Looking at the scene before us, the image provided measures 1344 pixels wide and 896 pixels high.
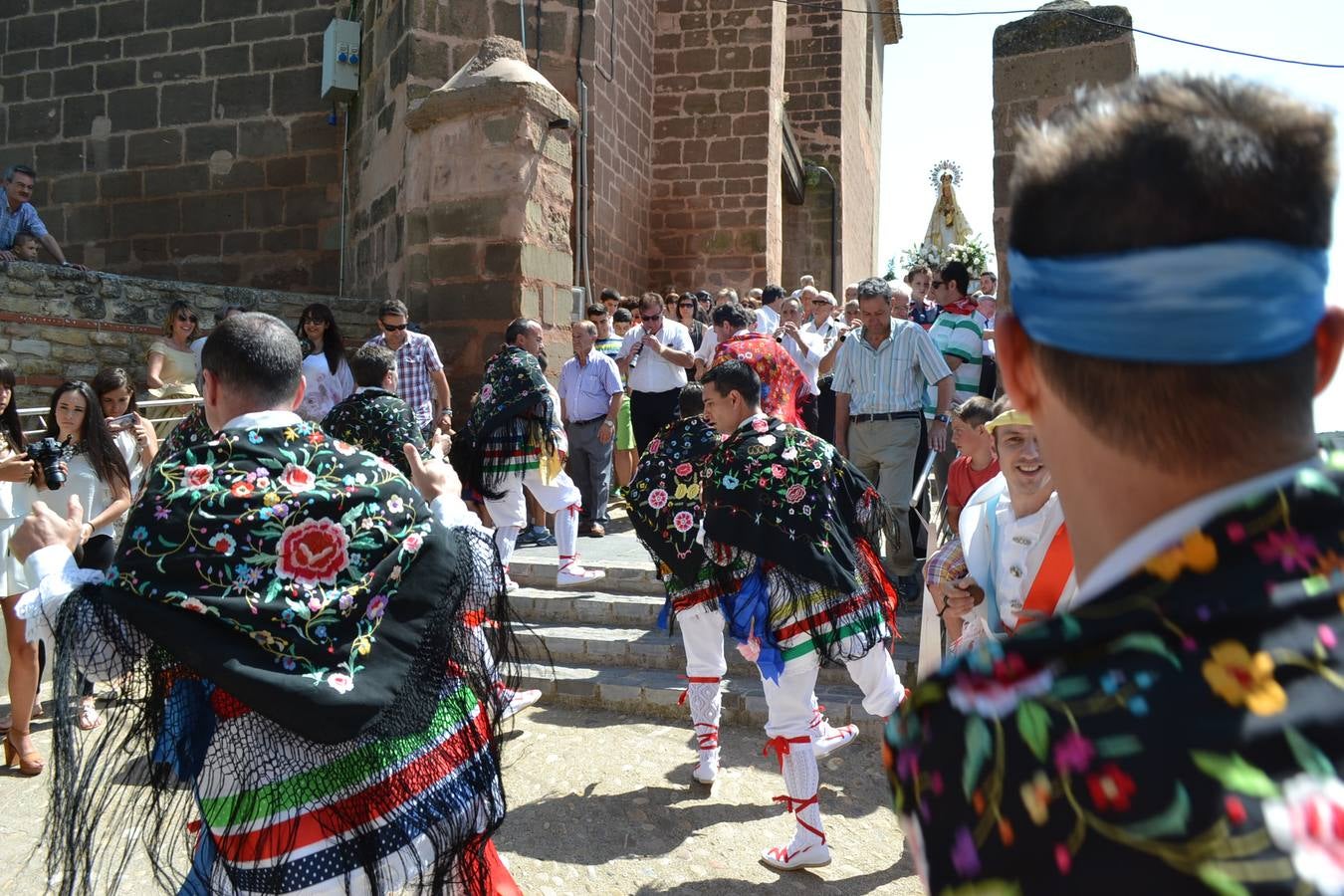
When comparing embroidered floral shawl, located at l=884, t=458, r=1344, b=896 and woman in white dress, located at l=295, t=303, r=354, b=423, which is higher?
woman in white dress, located at l=295, t=303, r=354, b=423

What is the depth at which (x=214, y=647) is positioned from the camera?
217cm

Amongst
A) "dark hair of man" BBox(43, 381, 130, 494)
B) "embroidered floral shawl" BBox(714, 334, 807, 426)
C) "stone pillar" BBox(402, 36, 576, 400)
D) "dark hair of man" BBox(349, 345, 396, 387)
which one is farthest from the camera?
"stone pillar" BBox(402, 36, 576, 400)

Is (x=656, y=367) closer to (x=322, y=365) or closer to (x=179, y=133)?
(x=322, y=365)

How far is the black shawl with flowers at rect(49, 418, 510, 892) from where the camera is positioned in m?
2.20

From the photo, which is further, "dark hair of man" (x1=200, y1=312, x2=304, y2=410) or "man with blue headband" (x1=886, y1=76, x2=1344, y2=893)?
"dark hair of man" (x1=200, y1=312, x2=304, y2=410)

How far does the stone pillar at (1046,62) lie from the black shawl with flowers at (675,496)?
8.06 feet

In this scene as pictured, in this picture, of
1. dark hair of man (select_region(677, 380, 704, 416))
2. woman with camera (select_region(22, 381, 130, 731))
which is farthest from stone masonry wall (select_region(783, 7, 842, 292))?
woman with camera (select_region(22, 381, 130, 731))

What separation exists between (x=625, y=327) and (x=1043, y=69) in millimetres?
4747

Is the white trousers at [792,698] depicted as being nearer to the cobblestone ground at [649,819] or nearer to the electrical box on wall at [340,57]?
the cobblestone ground at [649,819]

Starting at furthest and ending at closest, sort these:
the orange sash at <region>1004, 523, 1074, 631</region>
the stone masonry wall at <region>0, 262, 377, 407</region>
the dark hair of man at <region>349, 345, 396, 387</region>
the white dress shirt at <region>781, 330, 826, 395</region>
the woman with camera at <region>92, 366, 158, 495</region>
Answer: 1. the white dress shirt at <region>781, 330, 826, 395</region>
2. the stone masonry wall at <region>0, 262, 377, 407</region>
3. the woman with camera at <region>92, 366, 158, 495</region>
4. the dark hair of man at <region>349, 345, 396, 387</region>
5. the orange sash at <region>1004, 523, 1074, 631</region>

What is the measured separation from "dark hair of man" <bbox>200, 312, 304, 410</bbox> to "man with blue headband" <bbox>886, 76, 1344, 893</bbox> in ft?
6.58

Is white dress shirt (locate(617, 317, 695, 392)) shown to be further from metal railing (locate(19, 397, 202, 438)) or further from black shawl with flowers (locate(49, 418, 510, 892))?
black shawl with flowers (locate(49, 418, 510, 892))

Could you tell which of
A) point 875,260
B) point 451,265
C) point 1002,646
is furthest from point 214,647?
point 875,260

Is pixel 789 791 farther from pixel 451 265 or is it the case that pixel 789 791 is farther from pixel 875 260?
pixel 875 260
